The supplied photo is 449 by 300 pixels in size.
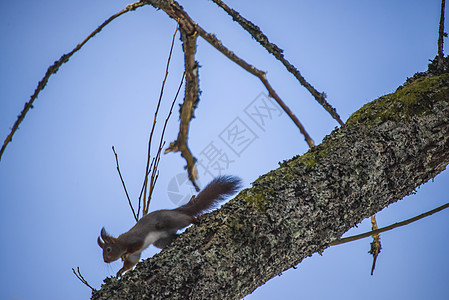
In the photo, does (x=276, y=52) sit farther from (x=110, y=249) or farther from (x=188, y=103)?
(x=110, y=249)

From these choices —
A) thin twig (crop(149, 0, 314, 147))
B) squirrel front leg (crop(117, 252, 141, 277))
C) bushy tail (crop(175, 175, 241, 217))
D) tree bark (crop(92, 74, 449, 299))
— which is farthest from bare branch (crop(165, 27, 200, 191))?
tree bark (crop(92, 74, 449, 299))

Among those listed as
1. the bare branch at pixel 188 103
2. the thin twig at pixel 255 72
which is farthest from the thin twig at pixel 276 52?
the bare branch at pixel 188 103

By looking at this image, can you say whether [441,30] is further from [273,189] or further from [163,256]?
[163,256]

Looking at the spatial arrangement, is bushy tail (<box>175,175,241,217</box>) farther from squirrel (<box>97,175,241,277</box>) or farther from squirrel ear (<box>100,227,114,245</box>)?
squirrel ear (<box>100,227,114,245</box>)

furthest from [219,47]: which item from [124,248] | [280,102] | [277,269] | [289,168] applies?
[277,269]

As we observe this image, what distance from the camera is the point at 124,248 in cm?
178

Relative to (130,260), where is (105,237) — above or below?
above

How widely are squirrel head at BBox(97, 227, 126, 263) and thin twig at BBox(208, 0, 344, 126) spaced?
1180 mm

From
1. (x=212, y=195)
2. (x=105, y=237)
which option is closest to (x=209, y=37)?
(x=212, y=195)

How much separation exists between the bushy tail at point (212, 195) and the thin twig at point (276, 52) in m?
0.57

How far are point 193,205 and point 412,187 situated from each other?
3.13ft

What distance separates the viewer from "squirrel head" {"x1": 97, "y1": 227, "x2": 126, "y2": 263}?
180 centimetres

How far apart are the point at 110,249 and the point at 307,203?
1.13 metres

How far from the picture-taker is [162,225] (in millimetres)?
1599
